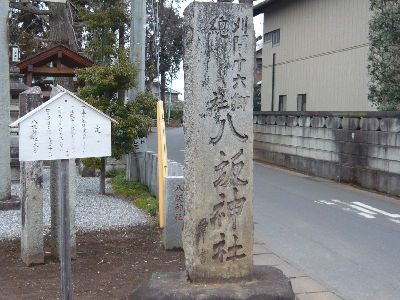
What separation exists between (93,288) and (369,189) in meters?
9.42

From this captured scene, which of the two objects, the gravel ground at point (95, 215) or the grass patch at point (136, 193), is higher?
the grass patch at point (136, 193)

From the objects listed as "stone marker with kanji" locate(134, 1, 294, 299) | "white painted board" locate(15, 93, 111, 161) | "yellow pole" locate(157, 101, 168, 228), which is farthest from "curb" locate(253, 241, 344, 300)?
"white painted board" locate(15, 93, 111, 161)

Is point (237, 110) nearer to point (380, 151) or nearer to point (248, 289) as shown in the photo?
point (248, 289)

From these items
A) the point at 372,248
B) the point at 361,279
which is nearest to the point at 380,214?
the point at 372,248

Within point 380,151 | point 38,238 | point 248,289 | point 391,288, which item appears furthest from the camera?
point 380,151

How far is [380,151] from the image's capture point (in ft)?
42.7

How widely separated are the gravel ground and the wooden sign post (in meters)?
4.12

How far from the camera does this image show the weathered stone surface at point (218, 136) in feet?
16.4

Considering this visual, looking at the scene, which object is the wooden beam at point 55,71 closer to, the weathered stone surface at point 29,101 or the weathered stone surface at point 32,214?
the weathered stone surface at point 29,101

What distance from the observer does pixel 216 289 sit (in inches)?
193

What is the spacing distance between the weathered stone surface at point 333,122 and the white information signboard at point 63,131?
11456 millimetres

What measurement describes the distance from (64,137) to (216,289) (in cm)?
192

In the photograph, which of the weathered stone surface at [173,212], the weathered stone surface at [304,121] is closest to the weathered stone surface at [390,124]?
the weathered stone surface at [304,121]

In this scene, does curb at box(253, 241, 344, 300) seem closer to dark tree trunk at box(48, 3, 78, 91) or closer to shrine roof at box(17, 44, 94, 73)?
shrine roof at box(17, 44, 94, 73)
